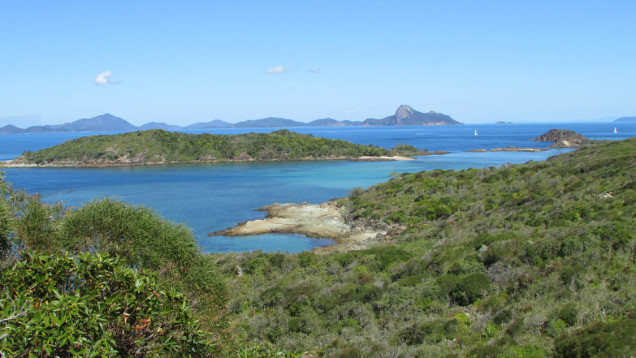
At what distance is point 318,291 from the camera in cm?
1706

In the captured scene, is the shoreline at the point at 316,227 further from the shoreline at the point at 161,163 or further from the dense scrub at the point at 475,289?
the shoreline at the point at 161,163

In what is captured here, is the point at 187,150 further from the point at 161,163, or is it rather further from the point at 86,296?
the point at 86,296

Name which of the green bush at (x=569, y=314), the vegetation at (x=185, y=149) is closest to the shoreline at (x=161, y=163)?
the vegetation at (x=185, y=149)

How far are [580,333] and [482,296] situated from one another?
17.0 feet

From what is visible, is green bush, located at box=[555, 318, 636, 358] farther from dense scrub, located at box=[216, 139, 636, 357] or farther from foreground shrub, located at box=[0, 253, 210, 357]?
foreground shrub, located at box=[0, 253, 210, 357]

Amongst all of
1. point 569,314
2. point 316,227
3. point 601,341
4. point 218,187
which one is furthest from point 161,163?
point 601,341

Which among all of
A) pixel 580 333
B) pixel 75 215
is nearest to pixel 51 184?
pixel 75 215

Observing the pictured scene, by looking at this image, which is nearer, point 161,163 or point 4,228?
point 4,228

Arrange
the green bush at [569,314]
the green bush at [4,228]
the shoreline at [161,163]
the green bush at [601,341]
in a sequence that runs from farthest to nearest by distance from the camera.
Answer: the shoreline at [161,163] → the green bush at [569,314] → the green bush at [4,228] → the green bush at [601,341]

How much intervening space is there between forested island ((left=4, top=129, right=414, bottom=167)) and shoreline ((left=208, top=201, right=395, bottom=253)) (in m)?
65.4

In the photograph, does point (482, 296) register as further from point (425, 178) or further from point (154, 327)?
point (425, 178)

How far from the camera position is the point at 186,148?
11744 centimetres

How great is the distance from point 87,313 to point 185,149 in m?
115

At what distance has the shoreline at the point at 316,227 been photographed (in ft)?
114
